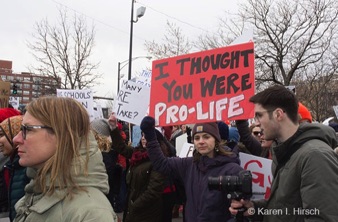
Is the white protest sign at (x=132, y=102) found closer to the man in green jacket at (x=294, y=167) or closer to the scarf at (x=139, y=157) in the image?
the scarf at (x=139, y=157)

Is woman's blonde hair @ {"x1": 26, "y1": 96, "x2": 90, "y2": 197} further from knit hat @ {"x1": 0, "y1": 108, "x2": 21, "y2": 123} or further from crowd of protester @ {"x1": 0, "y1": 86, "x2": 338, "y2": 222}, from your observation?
knit hat @ {"x1": 0, "y1": 108, "x2": 21, "y2": 123}

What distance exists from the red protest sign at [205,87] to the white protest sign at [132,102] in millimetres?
1453

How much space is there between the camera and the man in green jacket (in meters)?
2.10

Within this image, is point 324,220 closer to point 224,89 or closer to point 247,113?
point 247,113

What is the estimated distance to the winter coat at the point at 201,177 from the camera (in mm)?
3320

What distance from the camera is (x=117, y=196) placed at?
7773mm

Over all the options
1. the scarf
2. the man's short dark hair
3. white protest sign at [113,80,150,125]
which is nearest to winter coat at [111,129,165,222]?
the scarf

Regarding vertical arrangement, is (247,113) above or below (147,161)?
above

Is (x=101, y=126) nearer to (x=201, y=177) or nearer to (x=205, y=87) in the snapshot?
(x=205, y=87)

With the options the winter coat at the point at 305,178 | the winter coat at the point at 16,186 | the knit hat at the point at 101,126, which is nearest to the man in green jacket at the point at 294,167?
the winter coat at the point at 305,178

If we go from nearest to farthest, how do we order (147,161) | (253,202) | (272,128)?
(272,128), (253,202), (147,161)

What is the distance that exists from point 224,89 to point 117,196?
4.80 m

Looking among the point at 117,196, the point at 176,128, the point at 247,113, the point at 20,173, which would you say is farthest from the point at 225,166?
the point at 176,128

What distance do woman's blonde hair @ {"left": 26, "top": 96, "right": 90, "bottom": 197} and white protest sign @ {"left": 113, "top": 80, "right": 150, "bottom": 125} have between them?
3.46 meters
